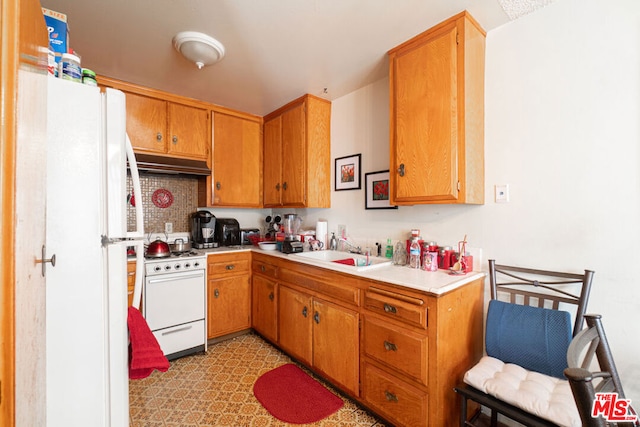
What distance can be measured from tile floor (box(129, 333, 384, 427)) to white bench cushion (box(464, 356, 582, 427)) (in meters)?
0.74

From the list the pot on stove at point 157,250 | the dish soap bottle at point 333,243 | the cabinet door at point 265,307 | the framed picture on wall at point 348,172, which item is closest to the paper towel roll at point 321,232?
the dish soap bottle at point 333,243

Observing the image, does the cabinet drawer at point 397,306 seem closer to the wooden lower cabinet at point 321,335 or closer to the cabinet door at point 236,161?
the wooden lower cabinet at point 321,335

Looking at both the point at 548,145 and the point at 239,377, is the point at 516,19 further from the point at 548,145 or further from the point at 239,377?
the point at 239,377

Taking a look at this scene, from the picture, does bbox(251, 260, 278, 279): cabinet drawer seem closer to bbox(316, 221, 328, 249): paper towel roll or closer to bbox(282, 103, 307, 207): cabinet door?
bbox(316, 221, 328, 249): paper towel roll

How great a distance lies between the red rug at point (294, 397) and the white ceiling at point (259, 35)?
2403 millimetres

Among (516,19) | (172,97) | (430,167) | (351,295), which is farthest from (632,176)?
(172,97)

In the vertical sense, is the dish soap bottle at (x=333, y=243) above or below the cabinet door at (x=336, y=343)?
above

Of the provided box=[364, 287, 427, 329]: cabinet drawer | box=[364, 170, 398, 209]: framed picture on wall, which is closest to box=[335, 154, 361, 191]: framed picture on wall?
box=[364, 170, 398, 209]: framed picture on wall

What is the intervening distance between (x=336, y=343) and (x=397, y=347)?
20.1 inches

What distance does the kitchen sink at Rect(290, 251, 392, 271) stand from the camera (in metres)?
2.07

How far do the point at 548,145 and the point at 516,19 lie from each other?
0.78 metres

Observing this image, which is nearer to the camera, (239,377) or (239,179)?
(239,377)

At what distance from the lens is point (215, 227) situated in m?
3.07

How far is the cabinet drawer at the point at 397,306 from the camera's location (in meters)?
1.43
